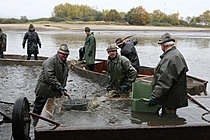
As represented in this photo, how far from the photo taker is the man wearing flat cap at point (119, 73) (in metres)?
6.14

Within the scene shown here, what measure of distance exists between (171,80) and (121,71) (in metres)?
1.98

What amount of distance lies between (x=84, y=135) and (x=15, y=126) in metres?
1.16

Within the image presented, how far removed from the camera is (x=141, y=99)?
5.21 m

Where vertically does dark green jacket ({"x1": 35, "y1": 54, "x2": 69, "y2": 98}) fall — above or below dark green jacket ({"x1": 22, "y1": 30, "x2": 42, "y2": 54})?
below

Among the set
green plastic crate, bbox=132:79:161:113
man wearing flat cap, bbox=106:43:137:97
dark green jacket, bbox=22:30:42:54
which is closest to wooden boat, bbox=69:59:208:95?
dark green jacket, bbox=22:30:42:54

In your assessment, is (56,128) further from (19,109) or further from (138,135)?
(138,135)

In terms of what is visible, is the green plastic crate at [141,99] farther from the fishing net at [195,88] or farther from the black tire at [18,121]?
the fishing net at [195,88]

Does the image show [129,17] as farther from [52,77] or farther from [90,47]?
[52,77]

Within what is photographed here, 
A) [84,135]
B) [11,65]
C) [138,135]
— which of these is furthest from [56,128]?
[11,65]

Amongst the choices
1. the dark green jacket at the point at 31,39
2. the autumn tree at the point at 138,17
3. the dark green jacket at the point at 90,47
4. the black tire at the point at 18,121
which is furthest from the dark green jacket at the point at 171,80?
the autumn tree at the point at 138,17

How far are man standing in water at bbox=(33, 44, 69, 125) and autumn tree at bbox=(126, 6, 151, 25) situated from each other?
9249cm

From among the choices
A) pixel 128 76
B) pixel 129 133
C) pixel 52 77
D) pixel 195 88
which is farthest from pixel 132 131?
pixel 195 88

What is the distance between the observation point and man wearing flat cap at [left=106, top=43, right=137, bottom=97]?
614 centimetres

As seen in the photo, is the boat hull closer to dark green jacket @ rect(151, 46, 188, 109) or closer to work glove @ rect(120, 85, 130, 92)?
dark green jacket @ rect(151, 46, 188, 109)
